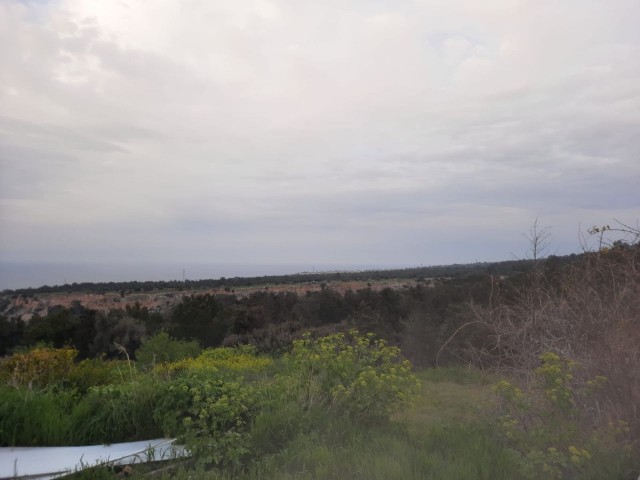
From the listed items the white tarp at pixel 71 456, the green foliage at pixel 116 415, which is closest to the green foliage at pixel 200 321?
the green foliage at pixel 116 415

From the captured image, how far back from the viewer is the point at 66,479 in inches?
179

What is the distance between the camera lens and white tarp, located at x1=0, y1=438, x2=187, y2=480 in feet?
15.4

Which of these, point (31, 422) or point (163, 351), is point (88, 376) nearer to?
point (31, 422)

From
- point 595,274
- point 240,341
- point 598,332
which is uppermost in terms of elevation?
point 595,274

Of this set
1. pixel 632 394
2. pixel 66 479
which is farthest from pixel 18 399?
pixel 632 394

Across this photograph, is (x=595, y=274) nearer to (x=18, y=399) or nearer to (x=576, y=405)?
(x=576, y=405)

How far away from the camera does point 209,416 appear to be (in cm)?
548

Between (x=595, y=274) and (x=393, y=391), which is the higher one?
(x=595, y=274)

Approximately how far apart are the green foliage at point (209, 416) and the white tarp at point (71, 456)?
0.65ft

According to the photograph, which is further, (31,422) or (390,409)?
(390,409)

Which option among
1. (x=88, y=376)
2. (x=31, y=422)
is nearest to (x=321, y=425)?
(x=31, y=422)

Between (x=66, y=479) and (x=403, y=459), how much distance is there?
2.66 meters

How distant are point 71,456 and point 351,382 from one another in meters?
2.70

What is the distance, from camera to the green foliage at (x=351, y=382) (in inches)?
222
